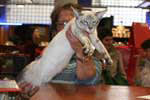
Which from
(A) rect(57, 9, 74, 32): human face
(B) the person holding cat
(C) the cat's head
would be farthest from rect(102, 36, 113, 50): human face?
(C) the cat's head

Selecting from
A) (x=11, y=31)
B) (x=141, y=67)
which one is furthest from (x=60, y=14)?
(x=11, y=31)

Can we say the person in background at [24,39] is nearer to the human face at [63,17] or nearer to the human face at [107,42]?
the human face at [107,42]

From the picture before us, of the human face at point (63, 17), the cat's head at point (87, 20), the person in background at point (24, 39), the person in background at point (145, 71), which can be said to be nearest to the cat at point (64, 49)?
the cat's head at point (87, 20)

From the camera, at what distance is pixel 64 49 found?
156 centimetres

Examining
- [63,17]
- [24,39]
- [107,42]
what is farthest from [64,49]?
[24,39]

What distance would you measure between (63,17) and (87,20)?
499 millimetres

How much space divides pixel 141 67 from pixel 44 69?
1711mm

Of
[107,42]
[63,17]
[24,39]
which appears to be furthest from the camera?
[24,39]

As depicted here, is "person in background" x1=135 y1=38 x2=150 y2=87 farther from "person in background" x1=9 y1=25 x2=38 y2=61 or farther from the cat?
"person in background" x1=9 y1=25 x2=38 y2=61

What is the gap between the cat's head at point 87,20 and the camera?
1410 millimetres

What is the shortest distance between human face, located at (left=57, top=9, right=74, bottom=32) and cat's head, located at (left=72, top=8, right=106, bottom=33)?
1.38 feet

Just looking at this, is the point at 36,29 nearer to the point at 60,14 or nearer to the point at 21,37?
the point at 21,37

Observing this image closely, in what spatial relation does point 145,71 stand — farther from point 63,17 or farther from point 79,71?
point 79,71

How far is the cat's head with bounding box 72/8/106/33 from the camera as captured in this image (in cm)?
141
